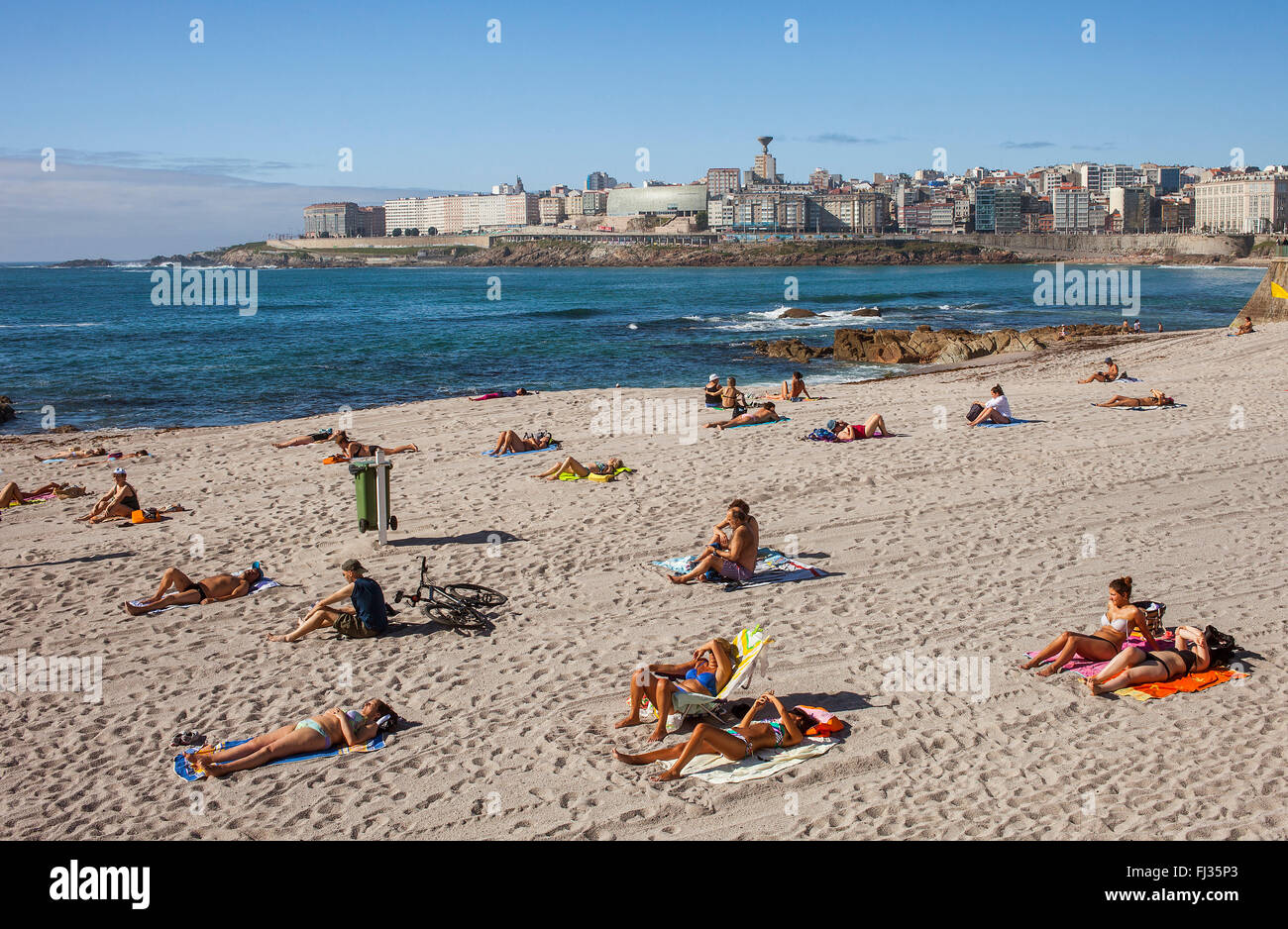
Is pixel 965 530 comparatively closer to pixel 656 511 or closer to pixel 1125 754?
pixel 656 511

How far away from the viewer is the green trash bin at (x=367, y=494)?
10133 mm

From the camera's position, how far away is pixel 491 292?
77.6 meters

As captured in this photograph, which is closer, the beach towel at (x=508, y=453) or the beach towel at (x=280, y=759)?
the beach towel at (x=280, y=759)

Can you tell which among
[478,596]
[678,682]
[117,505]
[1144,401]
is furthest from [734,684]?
[1144,401]

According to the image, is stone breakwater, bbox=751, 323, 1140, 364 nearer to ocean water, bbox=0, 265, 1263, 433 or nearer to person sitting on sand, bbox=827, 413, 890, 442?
ocean water, bbox=0, 265, 1263, 433

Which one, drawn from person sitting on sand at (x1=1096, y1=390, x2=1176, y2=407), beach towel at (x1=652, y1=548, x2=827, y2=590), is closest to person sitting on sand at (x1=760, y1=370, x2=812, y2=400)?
person sitting on sand at (x1=1096, y1=390, x2=1176, y2=407)

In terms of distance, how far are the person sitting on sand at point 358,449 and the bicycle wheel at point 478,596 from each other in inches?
203

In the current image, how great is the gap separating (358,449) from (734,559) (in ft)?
23.4

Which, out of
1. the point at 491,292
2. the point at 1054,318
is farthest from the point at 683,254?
the point at 1054,318

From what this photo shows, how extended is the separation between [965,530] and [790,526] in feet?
5.50

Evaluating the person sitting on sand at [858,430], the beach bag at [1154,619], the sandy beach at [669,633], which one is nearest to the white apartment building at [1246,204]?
the person sitting on sand at [858,430]

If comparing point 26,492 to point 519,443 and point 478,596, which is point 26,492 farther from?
point 478,596

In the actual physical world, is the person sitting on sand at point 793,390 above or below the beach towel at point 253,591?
above

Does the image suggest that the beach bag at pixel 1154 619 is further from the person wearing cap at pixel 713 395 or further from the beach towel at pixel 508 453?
the person wearing cap at pixel 713 395
